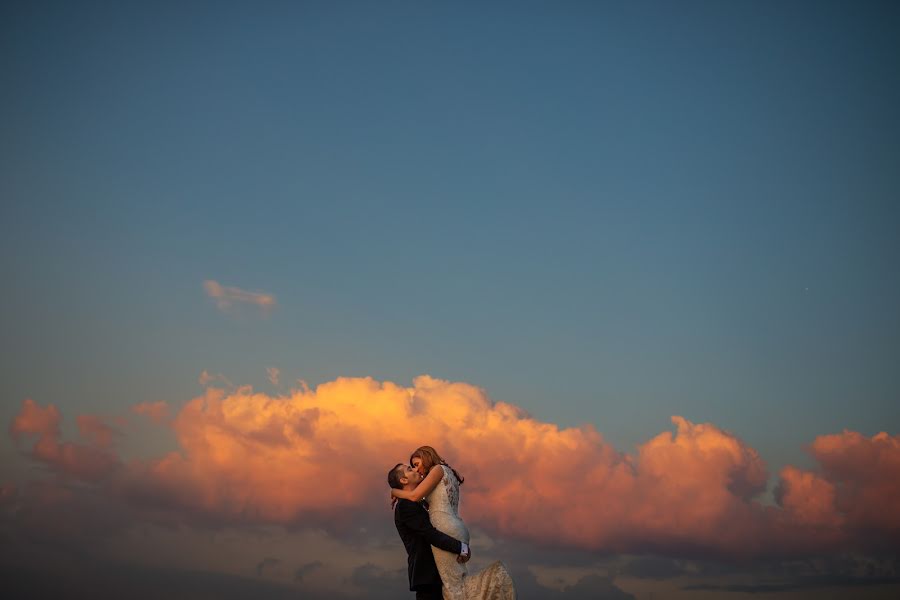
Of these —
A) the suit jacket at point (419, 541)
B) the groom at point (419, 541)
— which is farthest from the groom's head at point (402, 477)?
the suit jacket at point (419, 541)

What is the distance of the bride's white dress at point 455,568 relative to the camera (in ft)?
60.2

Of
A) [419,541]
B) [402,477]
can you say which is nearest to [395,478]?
[402,477]

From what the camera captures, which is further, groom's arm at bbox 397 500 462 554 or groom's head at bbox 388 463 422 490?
groom's head at bbox 388 463 422 490

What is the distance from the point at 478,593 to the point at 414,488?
2085 mm

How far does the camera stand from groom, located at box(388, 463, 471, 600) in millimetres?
18469

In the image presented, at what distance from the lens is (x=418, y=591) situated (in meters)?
18.7

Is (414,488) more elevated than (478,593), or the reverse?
(414,488)

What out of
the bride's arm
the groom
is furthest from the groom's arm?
the bride's arm

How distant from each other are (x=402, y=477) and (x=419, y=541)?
3.80 ft

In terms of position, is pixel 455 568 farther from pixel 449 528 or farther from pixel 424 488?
pixel 424 488

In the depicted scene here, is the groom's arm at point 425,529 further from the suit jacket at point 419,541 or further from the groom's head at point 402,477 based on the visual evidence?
the groom's head at point 402,477

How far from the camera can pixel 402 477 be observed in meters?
18.7

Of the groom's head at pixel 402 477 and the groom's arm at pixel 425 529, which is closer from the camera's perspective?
the groom's arm at pixel 425 529

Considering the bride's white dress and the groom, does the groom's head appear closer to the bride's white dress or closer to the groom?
the groom
